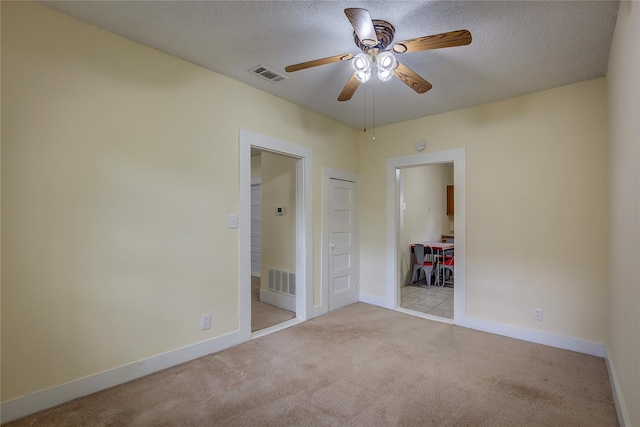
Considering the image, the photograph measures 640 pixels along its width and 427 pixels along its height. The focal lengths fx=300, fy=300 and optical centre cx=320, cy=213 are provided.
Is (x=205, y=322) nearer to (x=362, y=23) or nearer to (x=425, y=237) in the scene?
(x=362, y=23)

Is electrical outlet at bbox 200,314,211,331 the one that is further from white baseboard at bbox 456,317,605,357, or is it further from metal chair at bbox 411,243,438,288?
metal chair at bbox 411,243,438,288

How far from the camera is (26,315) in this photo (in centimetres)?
191

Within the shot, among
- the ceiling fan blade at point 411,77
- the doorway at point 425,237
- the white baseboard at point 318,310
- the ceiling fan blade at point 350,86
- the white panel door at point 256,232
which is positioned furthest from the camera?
the white panel door at point 256,232

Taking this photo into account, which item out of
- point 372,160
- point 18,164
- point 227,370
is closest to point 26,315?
point 18,164

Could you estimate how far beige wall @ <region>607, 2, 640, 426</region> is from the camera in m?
1.46

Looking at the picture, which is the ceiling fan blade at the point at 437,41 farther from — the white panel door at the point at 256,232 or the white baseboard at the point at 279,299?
the white panel door at the point at 256,232

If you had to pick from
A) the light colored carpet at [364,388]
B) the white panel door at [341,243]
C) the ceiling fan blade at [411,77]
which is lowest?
the light colored carpet at [364,388]

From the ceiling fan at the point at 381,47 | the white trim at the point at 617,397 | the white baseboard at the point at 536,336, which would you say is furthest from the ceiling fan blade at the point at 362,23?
the white baseboard at the point at 536,336

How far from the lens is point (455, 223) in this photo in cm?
366

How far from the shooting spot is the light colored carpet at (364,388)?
1.91 m

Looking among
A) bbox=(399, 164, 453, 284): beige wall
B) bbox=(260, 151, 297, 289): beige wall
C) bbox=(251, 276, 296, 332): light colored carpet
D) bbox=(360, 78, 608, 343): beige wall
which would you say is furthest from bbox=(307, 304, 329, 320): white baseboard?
bbox=(399, 164, 453, 284): beige wall

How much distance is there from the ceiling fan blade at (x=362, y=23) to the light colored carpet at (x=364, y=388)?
2357mm

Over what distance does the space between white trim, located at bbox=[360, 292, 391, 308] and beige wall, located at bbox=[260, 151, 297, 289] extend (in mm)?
1204

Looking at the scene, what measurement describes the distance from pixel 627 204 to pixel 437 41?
1.44 meters
